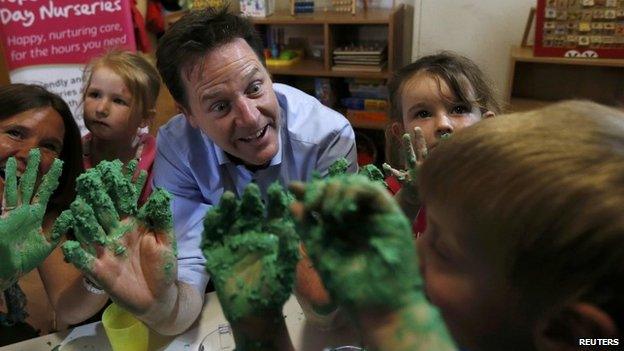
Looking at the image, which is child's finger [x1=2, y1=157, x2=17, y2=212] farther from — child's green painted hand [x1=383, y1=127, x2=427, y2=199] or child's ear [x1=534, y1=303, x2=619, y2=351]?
child's ear [x1=534, y1=303, x2=619, y2=351]

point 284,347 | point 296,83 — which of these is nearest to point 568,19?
point 296,83

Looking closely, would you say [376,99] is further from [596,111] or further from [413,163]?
[596,111]

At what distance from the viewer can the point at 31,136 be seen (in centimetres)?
124

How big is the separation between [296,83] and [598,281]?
10.2 ft

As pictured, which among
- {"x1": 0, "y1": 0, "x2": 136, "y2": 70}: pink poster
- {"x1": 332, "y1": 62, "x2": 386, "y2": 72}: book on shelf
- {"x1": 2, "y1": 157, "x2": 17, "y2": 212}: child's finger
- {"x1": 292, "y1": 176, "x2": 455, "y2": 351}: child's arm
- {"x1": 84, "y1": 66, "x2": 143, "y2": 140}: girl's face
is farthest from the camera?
{"x1": 332, "y1": 62, "x2": 386, "y2": 72}: book on shelf

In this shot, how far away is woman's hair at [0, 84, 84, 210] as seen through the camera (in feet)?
4.15

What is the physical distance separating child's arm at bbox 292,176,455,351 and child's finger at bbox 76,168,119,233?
531 mm

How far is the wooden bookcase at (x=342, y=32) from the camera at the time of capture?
2793 mm

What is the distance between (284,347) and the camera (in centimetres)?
56

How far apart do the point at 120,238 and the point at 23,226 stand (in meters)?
0.19

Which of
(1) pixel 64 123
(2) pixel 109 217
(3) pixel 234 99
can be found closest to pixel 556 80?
(3) pixel 234 99

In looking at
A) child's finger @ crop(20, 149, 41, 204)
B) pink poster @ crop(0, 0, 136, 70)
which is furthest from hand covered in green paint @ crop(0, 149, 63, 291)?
pink poster @ crop(0, 0, 136, 70)

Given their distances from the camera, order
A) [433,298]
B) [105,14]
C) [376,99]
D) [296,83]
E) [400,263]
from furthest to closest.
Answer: [296,83]
[376,99]
[105,14]
[433,298]
[400,263]
